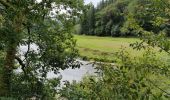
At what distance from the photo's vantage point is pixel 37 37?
1405 centimetres

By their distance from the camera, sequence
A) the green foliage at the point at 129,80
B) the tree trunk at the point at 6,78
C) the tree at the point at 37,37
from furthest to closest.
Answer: the tree trunk at the point at 6,78, the tree at the point at 37,37, the green foliage at the point at 129,80

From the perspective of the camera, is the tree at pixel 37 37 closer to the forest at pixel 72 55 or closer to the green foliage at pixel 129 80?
the forest at pixel 72 55

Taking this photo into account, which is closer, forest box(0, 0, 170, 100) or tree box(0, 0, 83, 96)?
forest box(0, 0, 170, 100)

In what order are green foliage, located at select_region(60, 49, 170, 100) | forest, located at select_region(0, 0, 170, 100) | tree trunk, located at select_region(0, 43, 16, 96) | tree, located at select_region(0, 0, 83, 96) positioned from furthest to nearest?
tree trunk, located at select_region(0, 43, 16, 96) → tree, located at select_region(0, 0, 83, 96) → forest, located at select_region(0, 0, 170, 100) → green foliage, located at select_region(60, 49, 170, 100)

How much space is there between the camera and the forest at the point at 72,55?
26.2ft

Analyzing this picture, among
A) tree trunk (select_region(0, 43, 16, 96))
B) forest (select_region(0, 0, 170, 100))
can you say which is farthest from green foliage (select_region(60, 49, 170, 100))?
tree trunk (select_region(0, 43, 16, 96))

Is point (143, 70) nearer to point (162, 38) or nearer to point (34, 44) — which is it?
point (162, 38)

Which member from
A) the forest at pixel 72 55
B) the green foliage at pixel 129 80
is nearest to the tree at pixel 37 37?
the forest at pixel 72 55

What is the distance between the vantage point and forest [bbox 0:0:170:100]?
7.99 meters

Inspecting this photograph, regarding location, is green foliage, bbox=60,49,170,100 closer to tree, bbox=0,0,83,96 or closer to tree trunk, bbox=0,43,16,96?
tree, bbox=0,0,83,96

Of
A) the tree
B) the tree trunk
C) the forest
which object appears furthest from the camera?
the tree trunk

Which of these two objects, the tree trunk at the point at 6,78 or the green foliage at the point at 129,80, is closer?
the green foliage at the point at 129,80

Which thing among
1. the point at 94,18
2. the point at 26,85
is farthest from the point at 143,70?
the point at 94,18

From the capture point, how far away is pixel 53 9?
15086 millimetres
